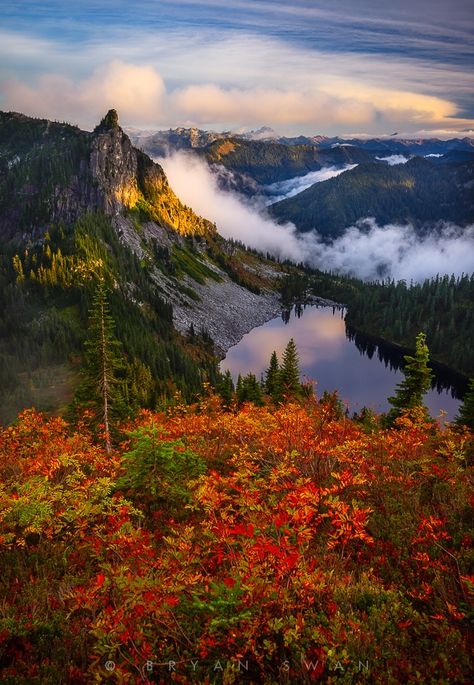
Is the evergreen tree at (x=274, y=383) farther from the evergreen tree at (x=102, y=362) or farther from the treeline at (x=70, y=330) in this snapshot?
the evergreen tree at (x=102, y=362)

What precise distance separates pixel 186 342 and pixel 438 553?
181722 millimetres

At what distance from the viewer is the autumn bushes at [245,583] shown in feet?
33.2

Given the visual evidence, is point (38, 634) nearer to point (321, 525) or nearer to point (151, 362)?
point (321, 525)

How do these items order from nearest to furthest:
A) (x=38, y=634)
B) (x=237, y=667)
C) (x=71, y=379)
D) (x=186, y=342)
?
(x=237, y=667)
(x=38, y=634)
(x=71, y=379)
(x=186, y=342)

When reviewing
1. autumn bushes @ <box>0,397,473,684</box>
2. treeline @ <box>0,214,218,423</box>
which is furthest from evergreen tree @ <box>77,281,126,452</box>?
treeline @ <box>0,214,218,423</box>

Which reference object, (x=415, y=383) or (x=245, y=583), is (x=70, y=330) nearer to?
(x=415, y=383)

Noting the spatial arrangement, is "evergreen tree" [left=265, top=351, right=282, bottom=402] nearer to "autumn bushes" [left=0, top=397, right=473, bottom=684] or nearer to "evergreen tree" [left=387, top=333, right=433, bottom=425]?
"evergreen tree" [left=387, top=333, right=433, bottom=425]

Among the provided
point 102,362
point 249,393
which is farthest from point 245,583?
point 249,393

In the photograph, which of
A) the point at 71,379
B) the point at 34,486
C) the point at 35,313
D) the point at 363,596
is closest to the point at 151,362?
the point at 71,379

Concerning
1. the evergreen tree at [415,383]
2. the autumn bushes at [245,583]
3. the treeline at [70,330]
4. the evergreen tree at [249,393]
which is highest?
the autumn bushes at [245,583]

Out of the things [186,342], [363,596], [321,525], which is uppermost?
[363,596]

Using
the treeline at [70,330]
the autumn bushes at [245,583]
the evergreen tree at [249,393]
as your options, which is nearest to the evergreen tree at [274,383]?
the evergreen tree at [249,393]

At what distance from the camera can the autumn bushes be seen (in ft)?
33.2

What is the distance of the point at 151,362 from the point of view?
139625 millimetres
